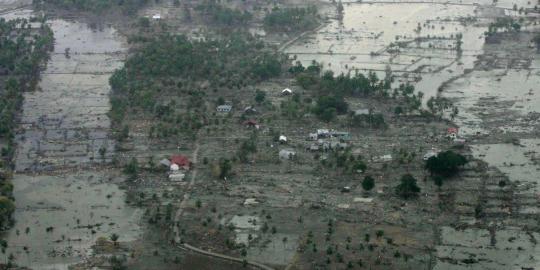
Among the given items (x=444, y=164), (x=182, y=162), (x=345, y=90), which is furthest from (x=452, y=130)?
(x=182, y=162)

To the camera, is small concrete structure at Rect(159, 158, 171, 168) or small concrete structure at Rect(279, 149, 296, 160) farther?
small concrete structure at Rect(279, 149, 296, 160)

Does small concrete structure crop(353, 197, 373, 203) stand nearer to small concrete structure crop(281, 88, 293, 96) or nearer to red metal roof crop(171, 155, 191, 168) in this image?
red metal roof crop(171, 155, 191, 168)

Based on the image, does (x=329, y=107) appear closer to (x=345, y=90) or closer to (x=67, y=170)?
(x=345, y=90)

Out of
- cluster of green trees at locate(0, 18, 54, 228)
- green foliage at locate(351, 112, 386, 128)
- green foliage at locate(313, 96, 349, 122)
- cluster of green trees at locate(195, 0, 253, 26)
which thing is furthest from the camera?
cluster of green trees at locate(195, 0, 253, 26)

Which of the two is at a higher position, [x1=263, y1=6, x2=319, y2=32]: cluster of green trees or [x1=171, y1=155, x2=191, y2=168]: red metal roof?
[x1=263, y1=6, x2=319, y2=32]: cluster of green trees

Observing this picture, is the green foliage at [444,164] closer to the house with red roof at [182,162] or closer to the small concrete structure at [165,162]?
the house with red roof at [182,162]

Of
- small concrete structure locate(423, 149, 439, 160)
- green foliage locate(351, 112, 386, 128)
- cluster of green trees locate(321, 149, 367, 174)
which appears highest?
green foliage locate(351, 112, 386, 128)

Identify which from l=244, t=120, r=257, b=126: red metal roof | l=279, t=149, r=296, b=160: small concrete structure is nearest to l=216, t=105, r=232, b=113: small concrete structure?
l=244, t=120, r=257, b=126: red metal roof

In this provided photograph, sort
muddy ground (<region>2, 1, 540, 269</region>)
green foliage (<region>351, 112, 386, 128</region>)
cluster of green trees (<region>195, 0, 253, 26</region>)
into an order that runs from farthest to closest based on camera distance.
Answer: cluster of green trees (<region>195, 0, 253, 26</region>) → green foliage (<region>351, 112, 386, 128</region>) → muddy ground (<region>2, 1, 540, 269</region>)

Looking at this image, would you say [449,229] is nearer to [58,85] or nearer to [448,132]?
[448,132]
